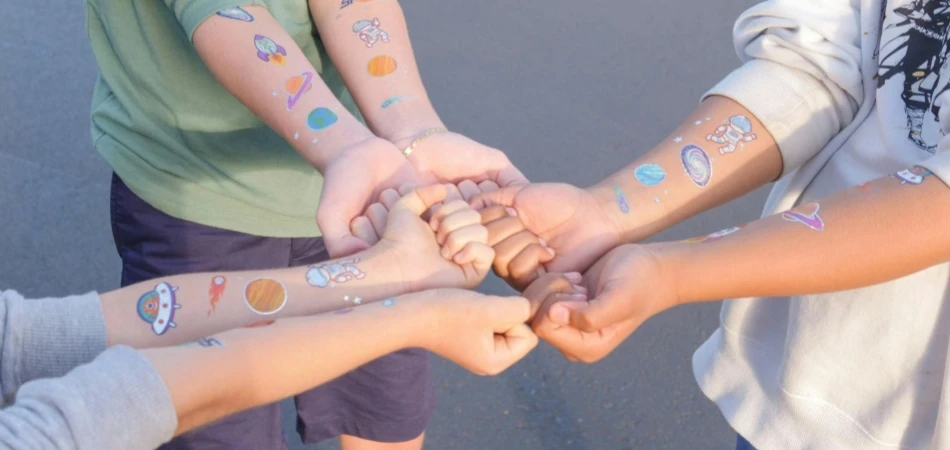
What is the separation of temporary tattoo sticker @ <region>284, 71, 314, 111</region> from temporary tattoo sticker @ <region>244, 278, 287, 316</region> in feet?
0.80

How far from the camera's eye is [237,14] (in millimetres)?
1183

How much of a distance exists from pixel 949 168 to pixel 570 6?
194 centimetres

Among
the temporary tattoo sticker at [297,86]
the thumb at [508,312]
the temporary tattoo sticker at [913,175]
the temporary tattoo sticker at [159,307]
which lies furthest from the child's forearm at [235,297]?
the temporary tattoo sticker at [913,175]

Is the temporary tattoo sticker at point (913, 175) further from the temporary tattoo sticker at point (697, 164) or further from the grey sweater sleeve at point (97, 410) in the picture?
the grey sweater sleeve at point (97, 410)

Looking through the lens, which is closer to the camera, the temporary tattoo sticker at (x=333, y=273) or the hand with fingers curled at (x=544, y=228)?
the temporary tattoo sticker at (x=333, y=273)

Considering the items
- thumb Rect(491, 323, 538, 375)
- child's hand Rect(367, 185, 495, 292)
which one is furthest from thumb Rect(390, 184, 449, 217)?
thumb Rect(491, 323, 538, 375)

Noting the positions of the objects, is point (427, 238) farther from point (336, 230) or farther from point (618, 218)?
point (618, 218)

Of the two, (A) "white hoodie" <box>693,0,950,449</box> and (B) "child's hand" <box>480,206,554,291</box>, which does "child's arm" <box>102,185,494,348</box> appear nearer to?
(B) "child's hand" <box>480,206,554,291</box>

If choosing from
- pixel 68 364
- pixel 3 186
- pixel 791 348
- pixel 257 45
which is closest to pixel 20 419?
pixel 68 364

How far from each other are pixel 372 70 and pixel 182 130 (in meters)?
0.27

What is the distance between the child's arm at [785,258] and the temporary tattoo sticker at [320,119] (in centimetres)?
38

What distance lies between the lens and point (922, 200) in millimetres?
938

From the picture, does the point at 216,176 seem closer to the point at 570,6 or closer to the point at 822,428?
the point at 822,428

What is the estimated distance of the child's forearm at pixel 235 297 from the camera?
95 cm
